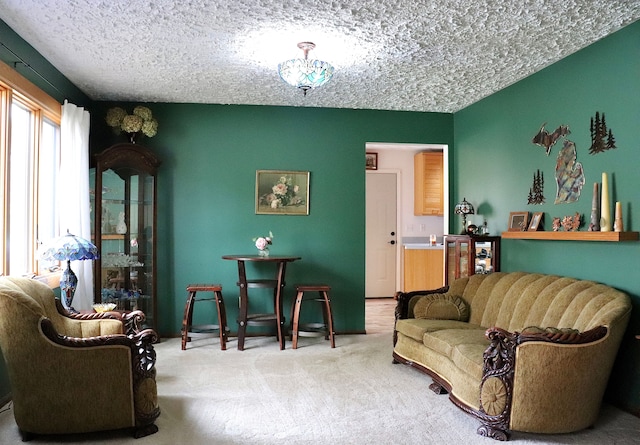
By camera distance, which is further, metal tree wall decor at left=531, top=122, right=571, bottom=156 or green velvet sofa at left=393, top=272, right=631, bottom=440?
metal tree wall decor at left=531, top=122, right=571, bottom=156

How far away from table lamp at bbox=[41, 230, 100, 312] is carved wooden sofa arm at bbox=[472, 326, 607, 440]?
2.76 metres

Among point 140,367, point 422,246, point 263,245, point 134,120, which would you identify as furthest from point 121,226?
point 422,246

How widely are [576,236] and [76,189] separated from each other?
406 centimetres

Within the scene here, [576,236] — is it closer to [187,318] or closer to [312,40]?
[312,40]

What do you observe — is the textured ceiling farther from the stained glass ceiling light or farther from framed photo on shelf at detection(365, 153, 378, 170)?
framed photo on shelf at detection(365, 153, 378, 170)

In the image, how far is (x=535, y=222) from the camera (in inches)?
175

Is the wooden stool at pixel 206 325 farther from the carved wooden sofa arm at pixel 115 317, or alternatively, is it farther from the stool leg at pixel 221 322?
the carved wooden sofa arm at pixel 115 317

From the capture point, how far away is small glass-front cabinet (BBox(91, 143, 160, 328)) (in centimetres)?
521

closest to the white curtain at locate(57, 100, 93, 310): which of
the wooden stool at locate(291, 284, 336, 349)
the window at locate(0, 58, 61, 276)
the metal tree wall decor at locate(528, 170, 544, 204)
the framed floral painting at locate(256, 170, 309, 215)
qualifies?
the window at locate(0, 58, 61, 276)

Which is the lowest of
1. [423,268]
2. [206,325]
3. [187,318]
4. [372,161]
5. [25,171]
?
[206,325]

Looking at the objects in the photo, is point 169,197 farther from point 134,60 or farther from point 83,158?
point 134,60

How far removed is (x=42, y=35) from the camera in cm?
371


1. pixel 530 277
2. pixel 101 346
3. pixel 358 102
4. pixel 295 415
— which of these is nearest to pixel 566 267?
pixel 530 277

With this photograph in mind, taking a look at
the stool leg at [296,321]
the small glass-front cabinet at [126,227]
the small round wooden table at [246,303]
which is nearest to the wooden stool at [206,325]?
the small round wooden table at [246,303]
